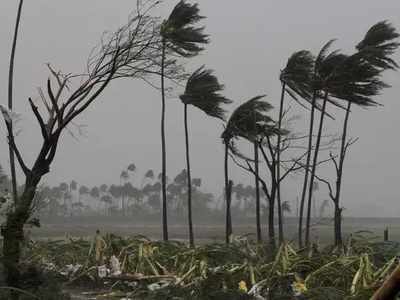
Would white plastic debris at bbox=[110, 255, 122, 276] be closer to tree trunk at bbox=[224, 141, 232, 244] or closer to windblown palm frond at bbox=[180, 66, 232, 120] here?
tree trunk at bbox=[224, 141, 232, 244]

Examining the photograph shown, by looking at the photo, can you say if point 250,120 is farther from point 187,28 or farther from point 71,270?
point 71,270

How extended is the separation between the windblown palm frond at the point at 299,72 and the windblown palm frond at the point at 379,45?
4.52 feet

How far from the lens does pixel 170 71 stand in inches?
354

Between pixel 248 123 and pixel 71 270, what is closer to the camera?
pixel 71 270

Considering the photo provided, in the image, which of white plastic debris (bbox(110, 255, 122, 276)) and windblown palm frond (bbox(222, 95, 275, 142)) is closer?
white plastic debris (bbox(110, 255, 122, 276))

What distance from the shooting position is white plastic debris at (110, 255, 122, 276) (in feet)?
30.8

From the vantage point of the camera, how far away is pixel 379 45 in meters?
14.4

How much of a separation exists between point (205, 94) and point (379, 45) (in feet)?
15.8

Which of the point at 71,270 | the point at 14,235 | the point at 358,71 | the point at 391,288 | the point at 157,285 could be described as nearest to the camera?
the point at 391,288

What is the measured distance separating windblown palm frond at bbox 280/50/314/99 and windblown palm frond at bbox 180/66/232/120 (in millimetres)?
1734

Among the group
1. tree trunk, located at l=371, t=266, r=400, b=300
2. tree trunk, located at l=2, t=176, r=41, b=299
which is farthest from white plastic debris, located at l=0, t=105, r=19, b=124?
tree trunk, located at l=371, t=266, r=400, b=300

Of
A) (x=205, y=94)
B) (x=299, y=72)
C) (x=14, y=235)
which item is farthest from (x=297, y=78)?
(x=14, y=235)

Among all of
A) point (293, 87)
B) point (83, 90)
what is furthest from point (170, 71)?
point (293, 87)

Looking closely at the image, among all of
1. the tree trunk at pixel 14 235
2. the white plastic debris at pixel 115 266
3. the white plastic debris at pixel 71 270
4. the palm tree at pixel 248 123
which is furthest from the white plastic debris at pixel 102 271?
the palm tree at pixel 248 123
